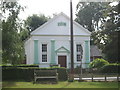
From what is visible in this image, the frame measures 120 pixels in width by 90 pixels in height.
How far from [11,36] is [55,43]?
15.3 meters

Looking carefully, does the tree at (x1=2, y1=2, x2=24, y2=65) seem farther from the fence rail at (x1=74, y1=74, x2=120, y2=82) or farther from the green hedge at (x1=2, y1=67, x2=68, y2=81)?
the fence rail at (x1=74, y1=74, x2=120, y2=82)

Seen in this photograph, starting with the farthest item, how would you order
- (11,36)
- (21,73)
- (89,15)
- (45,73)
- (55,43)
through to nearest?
(89,15) → (55,43) → (21,73) → (45,73) → (11,36)

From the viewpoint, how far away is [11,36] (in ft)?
59.0

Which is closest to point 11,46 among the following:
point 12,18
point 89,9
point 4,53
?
point 4,53

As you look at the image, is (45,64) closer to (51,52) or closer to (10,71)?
(51,52)

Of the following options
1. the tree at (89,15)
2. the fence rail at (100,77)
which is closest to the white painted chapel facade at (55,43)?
the fence rail at (100,77)

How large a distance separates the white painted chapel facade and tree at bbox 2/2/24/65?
42.2 feet

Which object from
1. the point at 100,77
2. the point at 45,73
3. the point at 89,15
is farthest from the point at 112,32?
the point at 89,15

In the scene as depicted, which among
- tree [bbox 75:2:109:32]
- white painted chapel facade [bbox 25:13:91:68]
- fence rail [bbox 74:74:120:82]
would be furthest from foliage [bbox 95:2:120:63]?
tree [bbox 75:2:109:32]

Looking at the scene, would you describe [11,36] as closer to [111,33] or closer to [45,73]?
[45,73]

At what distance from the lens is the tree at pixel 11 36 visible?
17906 mm

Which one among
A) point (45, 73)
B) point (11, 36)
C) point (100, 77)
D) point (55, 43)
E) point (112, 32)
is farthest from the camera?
point (55, 43)

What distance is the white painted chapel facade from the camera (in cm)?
3275

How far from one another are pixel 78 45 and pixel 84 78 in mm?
12670
